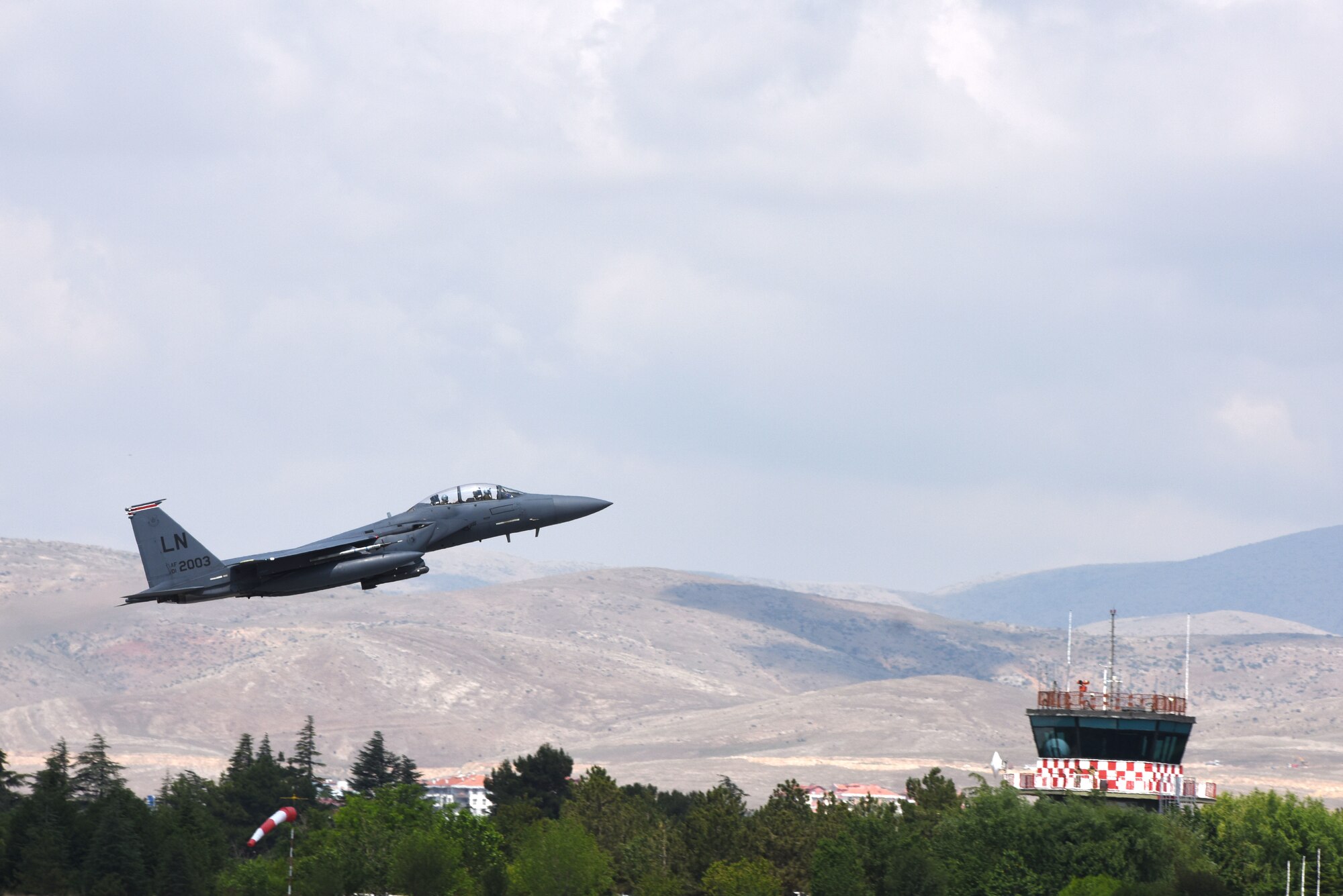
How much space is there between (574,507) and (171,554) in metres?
17.5

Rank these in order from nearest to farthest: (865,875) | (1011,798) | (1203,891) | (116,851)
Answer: (1203,891) → (1011,798) → (865,875) → (116,851)

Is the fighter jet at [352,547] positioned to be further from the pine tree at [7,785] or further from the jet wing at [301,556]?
the pine tree at [7,785]

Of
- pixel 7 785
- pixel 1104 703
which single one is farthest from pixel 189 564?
pixel 7 785

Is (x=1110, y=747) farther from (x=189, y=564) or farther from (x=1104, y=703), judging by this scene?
(x=189, y=564)

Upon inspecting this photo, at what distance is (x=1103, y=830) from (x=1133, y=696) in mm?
12395

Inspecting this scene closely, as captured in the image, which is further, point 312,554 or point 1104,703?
point 1104,703

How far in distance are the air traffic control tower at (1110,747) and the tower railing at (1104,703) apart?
40 mm

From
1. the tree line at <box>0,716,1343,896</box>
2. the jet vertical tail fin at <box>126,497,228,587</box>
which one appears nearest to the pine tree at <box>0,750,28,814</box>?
the tree line at <box>0,716,1343,896</box>

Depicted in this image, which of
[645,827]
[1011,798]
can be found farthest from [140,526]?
[645,827]

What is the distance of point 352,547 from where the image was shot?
75.9m

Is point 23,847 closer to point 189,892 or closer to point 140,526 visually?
point 189,892

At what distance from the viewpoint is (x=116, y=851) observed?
12312cm

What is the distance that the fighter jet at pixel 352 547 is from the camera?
75438mm

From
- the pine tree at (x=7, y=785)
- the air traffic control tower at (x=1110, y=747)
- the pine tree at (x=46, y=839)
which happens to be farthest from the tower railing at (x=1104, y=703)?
the pine tree at (x=7, y=785)
